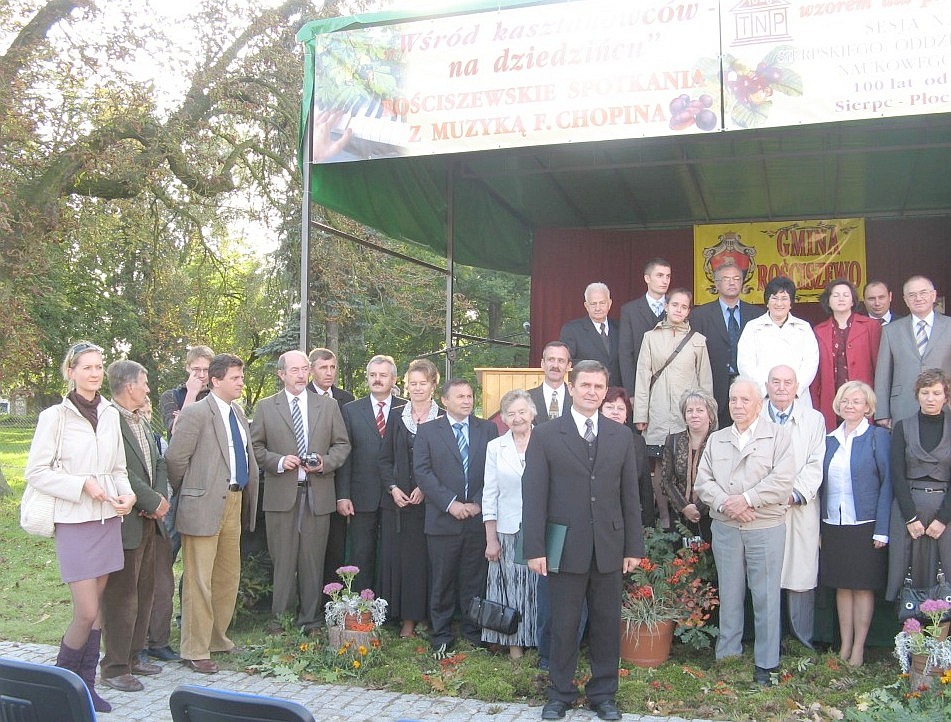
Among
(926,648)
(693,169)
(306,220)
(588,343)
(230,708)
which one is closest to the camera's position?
(230,708)

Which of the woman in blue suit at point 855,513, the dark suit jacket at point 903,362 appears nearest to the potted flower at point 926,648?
the woman in blue suit at point 855,513

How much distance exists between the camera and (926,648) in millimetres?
4141

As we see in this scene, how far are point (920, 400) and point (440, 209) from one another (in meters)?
5.16

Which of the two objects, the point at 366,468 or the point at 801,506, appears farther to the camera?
the point at 366,468

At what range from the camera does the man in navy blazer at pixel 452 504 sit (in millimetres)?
5305

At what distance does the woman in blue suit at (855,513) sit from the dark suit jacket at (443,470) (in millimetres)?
1970

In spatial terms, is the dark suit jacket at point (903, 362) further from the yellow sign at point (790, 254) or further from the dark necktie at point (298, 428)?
the yellow sign at point (790, 254)

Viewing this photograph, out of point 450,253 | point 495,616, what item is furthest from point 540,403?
point 450,253

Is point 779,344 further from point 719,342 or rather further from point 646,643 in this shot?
point 646,643

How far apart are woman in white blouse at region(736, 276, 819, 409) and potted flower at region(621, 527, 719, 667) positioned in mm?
1268

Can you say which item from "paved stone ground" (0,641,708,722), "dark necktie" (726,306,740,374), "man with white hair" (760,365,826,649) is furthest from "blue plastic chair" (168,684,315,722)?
"dark necktie" (726,306,740,374)

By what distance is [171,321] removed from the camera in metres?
15.3

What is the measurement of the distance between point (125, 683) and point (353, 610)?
1.25 meters

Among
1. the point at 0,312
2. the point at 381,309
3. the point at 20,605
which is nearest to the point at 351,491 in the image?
the point at 20,605
